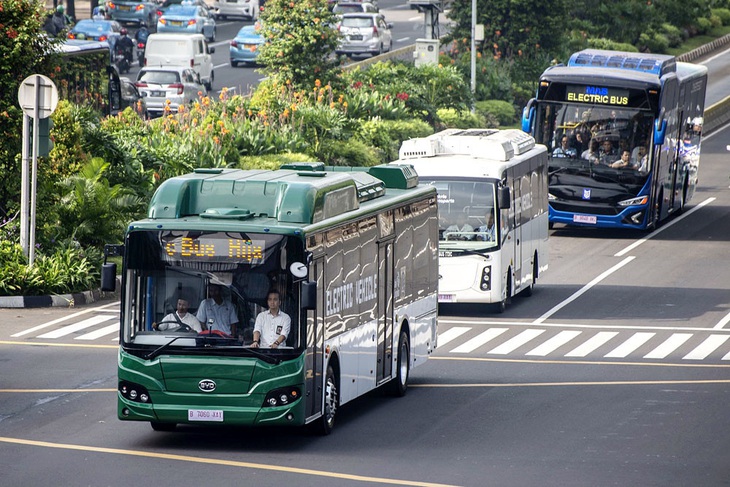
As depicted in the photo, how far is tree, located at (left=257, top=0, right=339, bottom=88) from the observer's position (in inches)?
1577

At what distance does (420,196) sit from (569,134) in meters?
15.9

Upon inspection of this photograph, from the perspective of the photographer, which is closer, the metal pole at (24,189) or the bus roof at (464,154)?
the metal pole at (24,189)

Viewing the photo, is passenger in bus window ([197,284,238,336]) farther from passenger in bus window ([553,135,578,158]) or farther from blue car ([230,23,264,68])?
blue car ([230,23,264,68])

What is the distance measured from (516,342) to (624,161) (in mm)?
12056

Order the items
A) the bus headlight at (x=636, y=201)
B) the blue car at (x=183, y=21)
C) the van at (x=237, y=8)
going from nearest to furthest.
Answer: the bus headlight at (x=636, y=201) → the blue car at (x=183, y=21) → the van at (x=237, y=8)

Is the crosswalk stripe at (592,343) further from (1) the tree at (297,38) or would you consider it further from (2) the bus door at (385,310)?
(1) the tree at (297,38)

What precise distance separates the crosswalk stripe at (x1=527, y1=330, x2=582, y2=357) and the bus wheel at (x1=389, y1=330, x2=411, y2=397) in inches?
153

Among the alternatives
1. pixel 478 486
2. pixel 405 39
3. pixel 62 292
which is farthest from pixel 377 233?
pixel 405 39

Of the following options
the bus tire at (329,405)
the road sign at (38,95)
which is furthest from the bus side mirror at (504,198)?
the bus tire at (329,405)

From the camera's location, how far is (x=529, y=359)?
73.9ft

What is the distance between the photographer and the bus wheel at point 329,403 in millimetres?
16156

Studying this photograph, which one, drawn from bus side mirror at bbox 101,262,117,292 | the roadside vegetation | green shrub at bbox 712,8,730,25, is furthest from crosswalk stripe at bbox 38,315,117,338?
A: green shrub at bbox 712,8,730,25

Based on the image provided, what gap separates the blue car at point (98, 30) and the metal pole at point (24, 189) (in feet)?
124

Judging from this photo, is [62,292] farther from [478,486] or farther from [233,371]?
[478,486]
